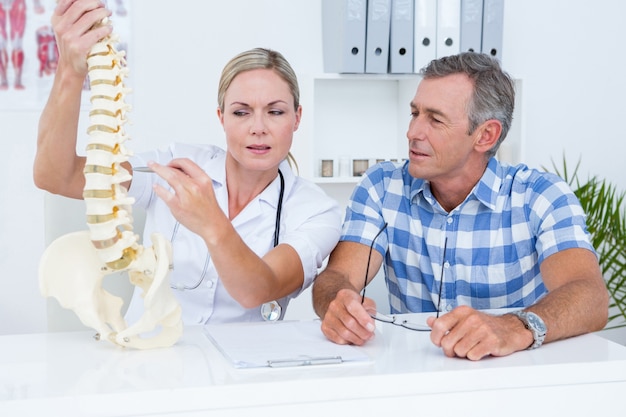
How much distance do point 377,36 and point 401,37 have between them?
3.7 inches

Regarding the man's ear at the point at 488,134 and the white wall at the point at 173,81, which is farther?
the white wall at the point at 173,81

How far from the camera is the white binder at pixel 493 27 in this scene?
3211 millimetres

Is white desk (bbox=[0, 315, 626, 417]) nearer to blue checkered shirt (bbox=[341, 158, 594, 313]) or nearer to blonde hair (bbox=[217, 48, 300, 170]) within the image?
blue checkered shirt (bbox=[341, 158, 594, 313])

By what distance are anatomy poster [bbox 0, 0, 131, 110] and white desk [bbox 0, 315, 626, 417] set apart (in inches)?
79.6

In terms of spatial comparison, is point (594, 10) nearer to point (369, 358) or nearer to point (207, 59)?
point (207, 59)

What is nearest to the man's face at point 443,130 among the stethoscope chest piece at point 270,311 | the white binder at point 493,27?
the stethoscope chest piece at point 270,311

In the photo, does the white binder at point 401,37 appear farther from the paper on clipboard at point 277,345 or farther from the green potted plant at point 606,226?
the paper on clipboard at point 277,345

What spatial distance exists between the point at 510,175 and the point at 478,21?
1364 mm

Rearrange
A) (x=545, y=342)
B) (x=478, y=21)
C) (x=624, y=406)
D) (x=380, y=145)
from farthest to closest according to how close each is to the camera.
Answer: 1. (x=380, y=145)
2. (x=478, y=21)
3. (x=545, y=342)
4. (x=624, y=406)

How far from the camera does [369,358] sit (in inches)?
51.5

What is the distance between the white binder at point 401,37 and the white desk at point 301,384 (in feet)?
6.44

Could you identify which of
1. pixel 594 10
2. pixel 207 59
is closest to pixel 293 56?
pixel 207 59

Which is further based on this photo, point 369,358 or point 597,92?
point 597,92

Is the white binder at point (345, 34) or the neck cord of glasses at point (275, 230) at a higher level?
the white binder at point (345, 34)
